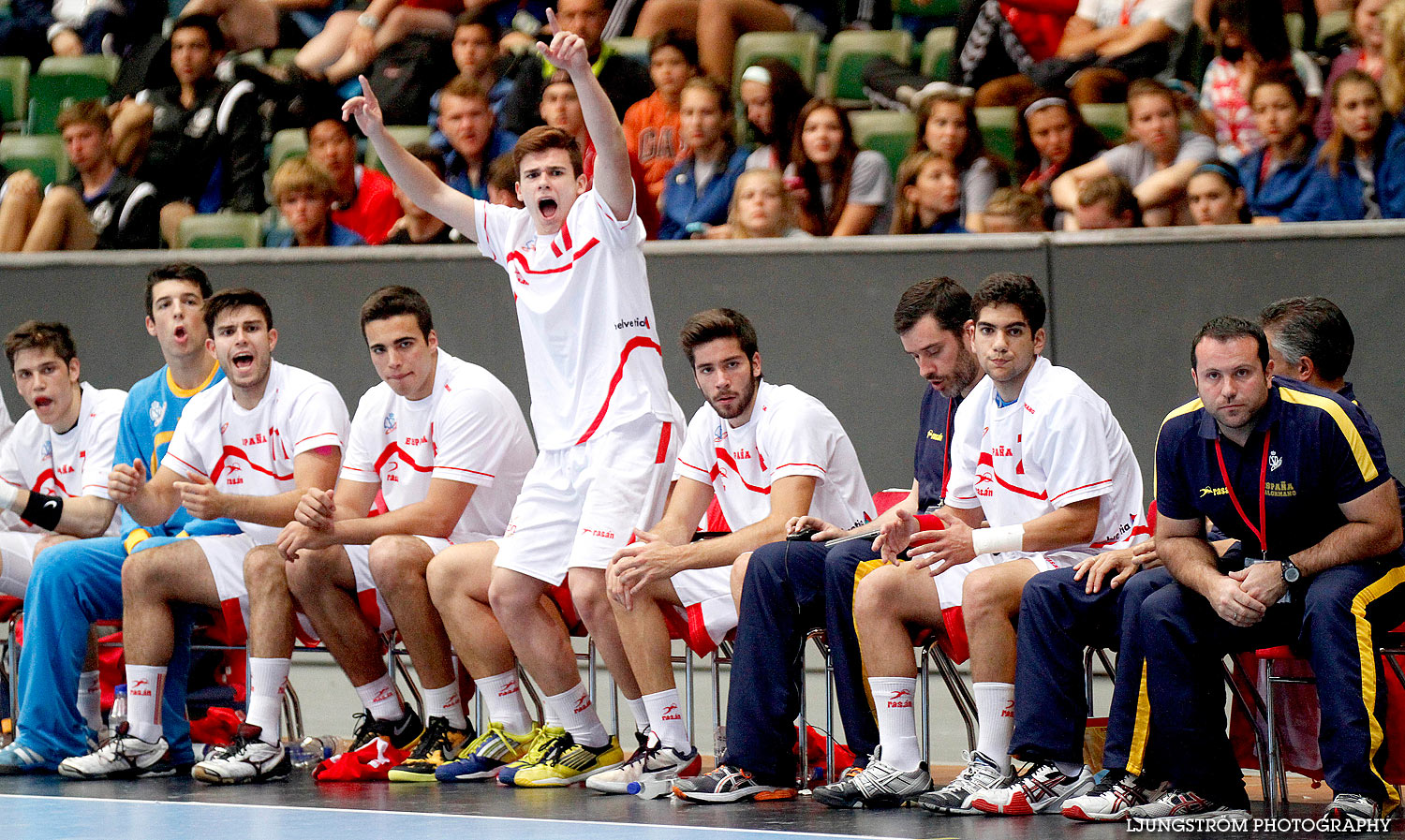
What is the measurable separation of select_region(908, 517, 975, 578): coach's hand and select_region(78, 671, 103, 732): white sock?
357cm

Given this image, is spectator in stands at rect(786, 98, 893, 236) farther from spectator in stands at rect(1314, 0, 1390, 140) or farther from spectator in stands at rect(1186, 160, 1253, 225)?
spectator in stands at rect(1314, 0, 1390, 140)

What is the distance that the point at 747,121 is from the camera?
8445mm

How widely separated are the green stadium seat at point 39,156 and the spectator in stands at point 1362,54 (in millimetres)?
6784

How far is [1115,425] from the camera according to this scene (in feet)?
17.7

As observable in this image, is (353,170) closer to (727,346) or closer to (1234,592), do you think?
(727,346)

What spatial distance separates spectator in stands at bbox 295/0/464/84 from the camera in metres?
9.92

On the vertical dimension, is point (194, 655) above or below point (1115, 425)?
below

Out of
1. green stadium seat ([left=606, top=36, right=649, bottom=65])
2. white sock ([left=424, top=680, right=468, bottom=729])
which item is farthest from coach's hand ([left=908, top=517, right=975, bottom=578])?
green stadium seat ([left=606, top=36, right=649, bottom=65])

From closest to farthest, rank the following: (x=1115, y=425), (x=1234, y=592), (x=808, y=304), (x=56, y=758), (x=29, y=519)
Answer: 1. (x=1234, y=592)
2. (x=1115, y=425)
3. (x=56, y=758)
4. (x=29, y=519)
5. (x=808, y=304)

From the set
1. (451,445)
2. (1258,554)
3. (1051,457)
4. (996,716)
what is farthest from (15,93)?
(1258,554)

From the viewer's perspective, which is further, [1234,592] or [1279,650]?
[1279,650]

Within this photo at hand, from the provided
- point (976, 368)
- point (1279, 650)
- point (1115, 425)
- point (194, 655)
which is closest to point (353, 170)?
point (194, 655)

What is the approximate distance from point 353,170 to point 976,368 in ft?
14.2

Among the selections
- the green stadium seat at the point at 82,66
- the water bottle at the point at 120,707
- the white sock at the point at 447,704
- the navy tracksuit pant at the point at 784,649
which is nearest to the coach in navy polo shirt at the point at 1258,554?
the navy tracksuit pant at the point at 784,649
